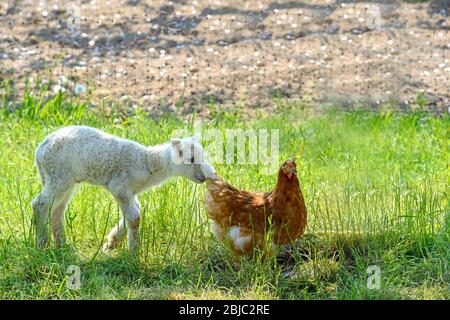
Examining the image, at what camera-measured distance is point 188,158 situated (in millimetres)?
5844

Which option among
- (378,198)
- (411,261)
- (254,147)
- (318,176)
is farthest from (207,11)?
(411,261)

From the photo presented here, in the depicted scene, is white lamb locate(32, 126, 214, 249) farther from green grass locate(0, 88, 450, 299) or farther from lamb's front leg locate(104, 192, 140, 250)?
green grass locate(0, 88, 450, 299)

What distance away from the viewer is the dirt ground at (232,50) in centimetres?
929

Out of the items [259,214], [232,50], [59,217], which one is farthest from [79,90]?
[259,214]

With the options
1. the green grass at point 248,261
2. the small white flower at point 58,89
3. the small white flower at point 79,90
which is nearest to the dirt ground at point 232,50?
the small white flower at point 79,90

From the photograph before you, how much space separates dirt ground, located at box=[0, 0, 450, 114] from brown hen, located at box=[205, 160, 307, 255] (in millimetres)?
3264

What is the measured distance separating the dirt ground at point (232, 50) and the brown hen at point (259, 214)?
326 cm

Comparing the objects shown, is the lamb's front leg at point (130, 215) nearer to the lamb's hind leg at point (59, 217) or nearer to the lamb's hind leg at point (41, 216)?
the lamb's hind leg at point (59, 217)

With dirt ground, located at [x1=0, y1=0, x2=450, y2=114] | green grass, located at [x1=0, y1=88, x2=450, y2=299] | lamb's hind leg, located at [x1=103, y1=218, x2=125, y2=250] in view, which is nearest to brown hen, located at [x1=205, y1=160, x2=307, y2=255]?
green grass, located at [x1=0, y1=88, x2=450, y2=299]

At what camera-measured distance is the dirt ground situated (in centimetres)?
929

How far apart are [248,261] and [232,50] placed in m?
4.62

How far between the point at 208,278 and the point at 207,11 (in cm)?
544
